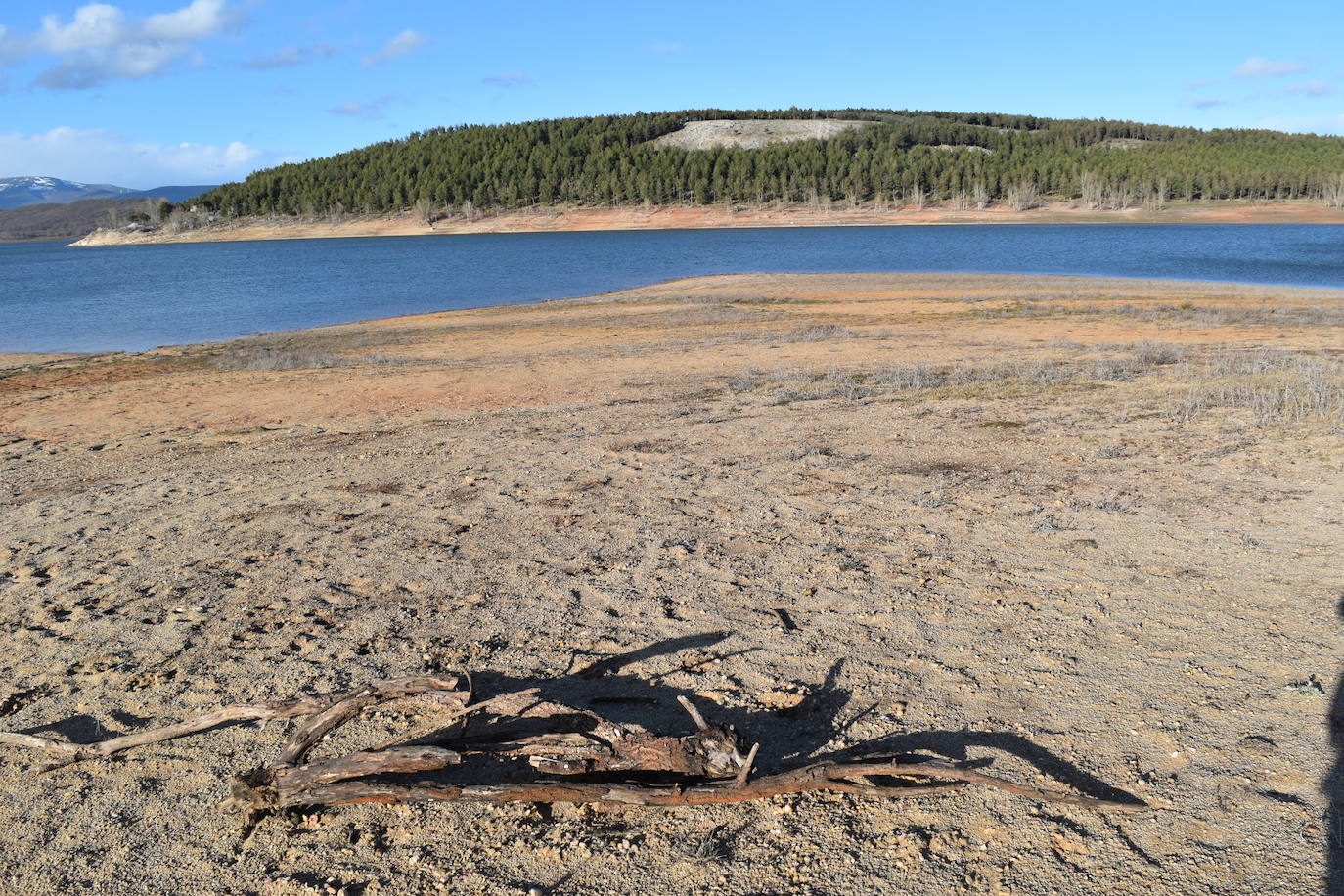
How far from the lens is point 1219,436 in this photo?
30.7ft

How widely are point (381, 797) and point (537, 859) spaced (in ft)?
2.45

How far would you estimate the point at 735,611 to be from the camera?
5.51m

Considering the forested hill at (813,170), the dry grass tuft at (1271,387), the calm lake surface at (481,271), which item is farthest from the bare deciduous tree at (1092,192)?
the dry grass tuft at (1271,387)

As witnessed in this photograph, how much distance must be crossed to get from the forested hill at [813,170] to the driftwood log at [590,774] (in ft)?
376

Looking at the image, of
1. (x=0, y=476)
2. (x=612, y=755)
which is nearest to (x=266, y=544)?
(x=612, y=755)

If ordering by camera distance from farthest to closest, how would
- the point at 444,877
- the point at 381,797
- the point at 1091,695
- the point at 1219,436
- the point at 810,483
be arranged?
1. the point at 1219,436
2. the point at 810,483
3. the point at 1091,695
4. the point at 381,797
5. the point at 444,877

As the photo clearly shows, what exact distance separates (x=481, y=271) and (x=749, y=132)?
111730mm

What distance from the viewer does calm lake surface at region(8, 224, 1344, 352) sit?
103 ft

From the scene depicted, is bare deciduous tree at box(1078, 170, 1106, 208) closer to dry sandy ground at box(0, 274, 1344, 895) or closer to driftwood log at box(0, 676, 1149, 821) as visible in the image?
dry sandy ground at box(0, 274, 1344, 895)

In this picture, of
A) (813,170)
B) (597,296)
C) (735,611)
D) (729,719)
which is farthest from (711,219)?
(729,719)

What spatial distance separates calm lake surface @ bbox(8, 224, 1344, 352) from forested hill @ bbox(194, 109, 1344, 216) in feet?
128

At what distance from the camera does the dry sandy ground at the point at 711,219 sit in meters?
97.1

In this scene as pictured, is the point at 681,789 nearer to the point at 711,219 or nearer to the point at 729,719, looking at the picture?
the point at 729,719

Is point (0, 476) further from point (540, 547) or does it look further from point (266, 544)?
point (540, 547)
